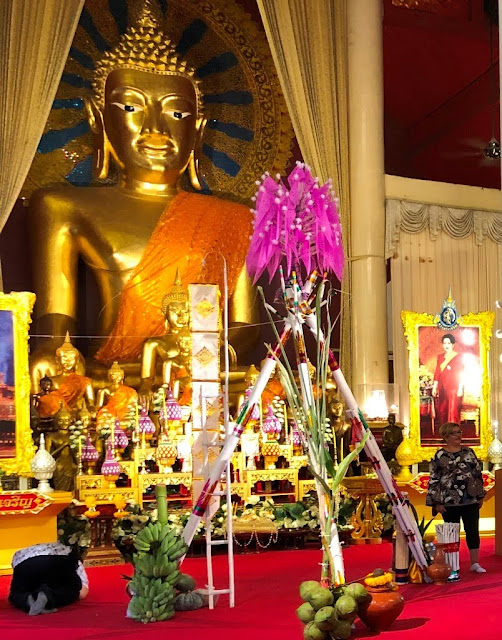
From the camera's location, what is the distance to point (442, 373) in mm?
8266

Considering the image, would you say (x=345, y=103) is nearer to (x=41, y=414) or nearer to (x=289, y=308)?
(x=41, y=414)

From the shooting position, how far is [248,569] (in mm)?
6418

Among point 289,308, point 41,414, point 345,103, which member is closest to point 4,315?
point 41,414

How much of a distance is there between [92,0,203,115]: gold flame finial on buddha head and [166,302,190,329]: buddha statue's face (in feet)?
7.83

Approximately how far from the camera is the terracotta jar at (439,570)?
5.54 m

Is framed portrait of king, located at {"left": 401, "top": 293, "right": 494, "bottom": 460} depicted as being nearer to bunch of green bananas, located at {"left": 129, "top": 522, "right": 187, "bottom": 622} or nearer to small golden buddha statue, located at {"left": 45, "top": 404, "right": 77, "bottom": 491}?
small golden buddha statue, located at {"left": 45, "top": 404, "right": 77, "bottom": 491}

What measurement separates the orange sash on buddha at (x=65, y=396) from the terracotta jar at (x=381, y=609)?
14.6 ft

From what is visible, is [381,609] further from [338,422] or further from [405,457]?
[338,422]

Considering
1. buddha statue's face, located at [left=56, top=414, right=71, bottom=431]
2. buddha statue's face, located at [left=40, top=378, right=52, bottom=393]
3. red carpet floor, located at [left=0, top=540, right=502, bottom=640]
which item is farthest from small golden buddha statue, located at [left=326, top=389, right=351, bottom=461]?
red carpet floor, located at [left=0, top=540, right=502, bottom=640]

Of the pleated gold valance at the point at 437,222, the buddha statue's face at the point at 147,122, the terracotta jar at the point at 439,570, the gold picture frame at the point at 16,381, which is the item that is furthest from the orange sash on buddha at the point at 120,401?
the terracotta jar at the point at 439,570

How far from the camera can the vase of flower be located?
439cm

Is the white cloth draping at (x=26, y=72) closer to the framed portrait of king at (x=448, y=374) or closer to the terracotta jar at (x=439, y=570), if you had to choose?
the framed portrait of king at (x=448, y=374)

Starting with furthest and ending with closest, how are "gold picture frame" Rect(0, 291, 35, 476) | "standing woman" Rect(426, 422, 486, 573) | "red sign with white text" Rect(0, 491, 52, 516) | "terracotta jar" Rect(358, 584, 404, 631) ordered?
"gold picture frame" Rect(0, 291, 35, 476) → "red sign with white text" Rect(0, 491, 52, 516) → "standing woman" Rect(426, 422, 486, 573) → "terracotta jar" Rect(358, 584, 404, 631)

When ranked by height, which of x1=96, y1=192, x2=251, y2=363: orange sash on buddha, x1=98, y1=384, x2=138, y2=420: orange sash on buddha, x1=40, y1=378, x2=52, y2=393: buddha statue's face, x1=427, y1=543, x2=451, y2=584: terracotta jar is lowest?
x1=427, y1=543, x2=451, y2=584: terracotta jar
